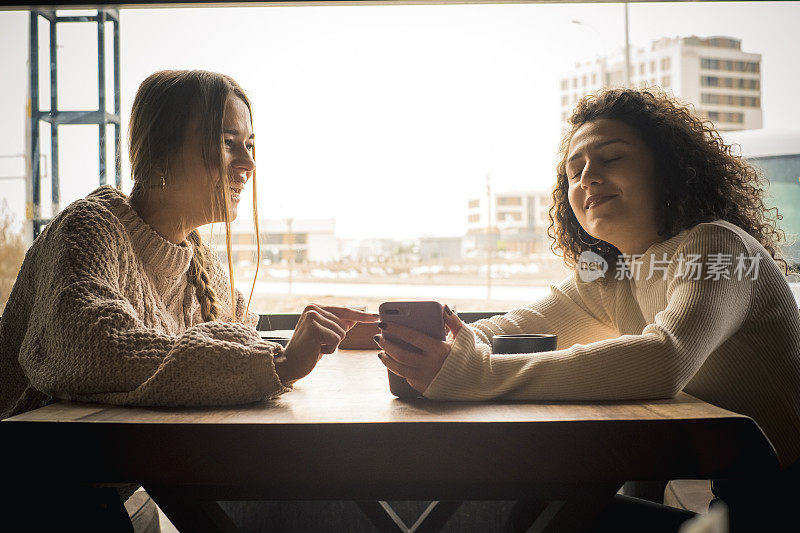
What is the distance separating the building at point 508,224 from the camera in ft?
15.7

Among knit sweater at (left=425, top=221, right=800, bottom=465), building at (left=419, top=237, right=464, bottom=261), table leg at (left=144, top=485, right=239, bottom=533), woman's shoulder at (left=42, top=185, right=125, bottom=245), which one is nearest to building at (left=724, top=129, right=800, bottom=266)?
building at (left=419, top=237, right=464, bottom=261)

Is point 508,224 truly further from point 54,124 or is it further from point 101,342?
point 101,342

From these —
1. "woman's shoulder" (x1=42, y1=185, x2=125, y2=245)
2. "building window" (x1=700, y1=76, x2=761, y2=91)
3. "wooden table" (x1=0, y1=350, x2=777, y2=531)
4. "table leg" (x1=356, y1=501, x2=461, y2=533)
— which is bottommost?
"table leg" (x1=356, y1=501, x2=461, y2=533)

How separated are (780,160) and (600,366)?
521 cm

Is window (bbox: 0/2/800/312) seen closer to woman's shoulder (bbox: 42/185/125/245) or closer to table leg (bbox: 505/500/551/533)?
woman's shoulder (bbox: 42/185/125/245)

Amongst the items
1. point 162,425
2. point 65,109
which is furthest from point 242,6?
point 162,425

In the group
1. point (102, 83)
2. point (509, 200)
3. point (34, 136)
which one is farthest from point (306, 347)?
point (509, 200)

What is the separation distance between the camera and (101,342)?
87 cm

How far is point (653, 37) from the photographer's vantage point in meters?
4.23

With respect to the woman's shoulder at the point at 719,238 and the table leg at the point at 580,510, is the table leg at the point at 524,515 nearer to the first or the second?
the table leg at the point at 580,510

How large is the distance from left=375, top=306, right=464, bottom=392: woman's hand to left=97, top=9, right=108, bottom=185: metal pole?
8.62 feet

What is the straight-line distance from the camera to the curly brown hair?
1.22 m

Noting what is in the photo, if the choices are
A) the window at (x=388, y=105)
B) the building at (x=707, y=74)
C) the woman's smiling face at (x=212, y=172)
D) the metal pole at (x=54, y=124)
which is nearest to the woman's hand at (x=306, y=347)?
the woman's smiling face at (x=212, y=172)

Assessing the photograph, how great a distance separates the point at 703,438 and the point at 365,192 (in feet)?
11.6
